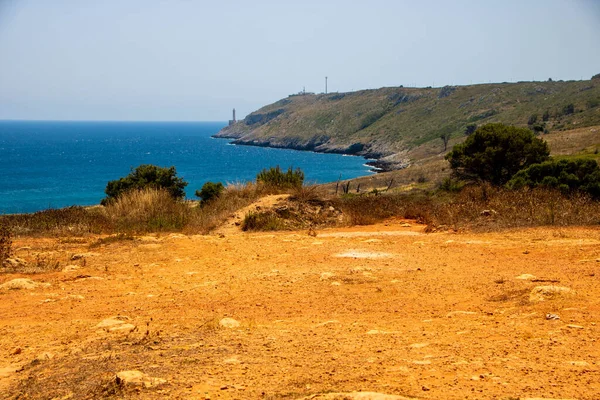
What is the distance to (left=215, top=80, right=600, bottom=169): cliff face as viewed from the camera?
98569mm

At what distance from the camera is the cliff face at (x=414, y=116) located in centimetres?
9857

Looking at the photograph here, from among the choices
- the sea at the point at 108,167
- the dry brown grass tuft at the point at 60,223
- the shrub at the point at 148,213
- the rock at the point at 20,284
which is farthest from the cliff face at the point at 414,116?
the rock at the point at 20,284

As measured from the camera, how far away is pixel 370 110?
159000mm

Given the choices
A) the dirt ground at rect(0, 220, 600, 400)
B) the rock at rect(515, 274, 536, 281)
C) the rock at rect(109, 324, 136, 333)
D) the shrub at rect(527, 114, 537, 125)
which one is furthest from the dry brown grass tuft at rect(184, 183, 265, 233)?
the shrub at rect(527, 114, 537, 125)

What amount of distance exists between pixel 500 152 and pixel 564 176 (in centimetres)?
844

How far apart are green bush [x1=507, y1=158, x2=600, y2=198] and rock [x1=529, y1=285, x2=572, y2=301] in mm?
13047

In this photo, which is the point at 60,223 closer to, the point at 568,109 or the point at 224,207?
the point at 224,207

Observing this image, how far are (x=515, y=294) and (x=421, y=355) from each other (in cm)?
248

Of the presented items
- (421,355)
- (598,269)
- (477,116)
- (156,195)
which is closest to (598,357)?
(421,355)

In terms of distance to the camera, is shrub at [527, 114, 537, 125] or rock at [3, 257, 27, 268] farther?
shrub at [527, 114, 537, 125]

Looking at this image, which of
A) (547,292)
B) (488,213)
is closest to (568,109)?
(488,213)

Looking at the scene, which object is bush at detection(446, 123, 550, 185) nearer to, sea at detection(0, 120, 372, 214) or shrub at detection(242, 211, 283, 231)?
shrub at detection(242, 211, 283, 231)

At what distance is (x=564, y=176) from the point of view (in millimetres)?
20516

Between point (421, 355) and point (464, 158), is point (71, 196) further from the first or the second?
point (421, 355)
